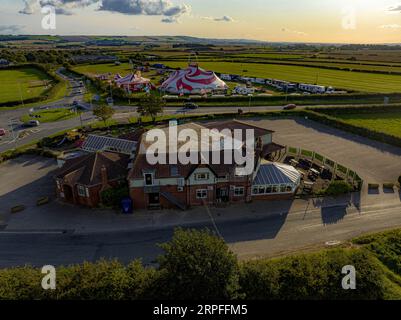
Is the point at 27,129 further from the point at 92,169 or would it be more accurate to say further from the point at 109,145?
the point at 92,169

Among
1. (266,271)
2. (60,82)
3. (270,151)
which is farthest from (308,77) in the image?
(266,271)

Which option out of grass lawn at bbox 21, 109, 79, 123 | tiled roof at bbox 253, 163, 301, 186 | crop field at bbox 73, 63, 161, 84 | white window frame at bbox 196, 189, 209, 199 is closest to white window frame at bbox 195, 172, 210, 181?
white window frame at bbox 196, 189, 209, 199

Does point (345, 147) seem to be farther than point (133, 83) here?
No

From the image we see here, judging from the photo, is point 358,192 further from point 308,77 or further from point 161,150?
point 308,77

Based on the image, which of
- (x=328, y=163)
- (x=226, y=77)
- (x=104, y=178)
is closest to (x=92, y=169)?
(x=104, y=178)

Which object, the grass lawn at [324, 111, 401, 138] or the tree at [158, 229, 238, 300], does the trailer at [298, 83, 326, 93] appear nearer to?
the grass lawn at [324, 111, 401, 138]
